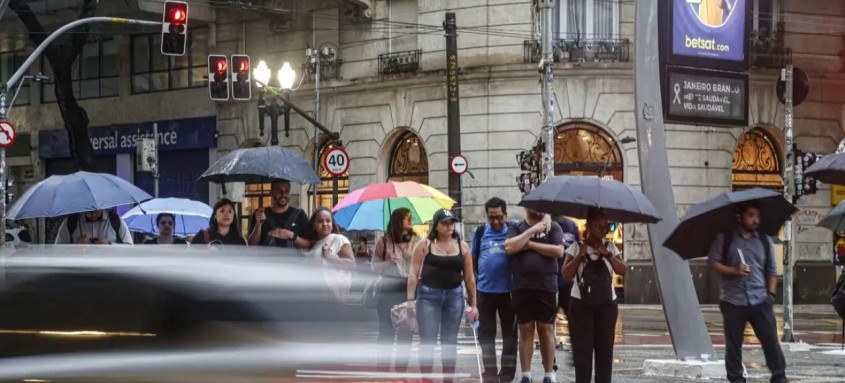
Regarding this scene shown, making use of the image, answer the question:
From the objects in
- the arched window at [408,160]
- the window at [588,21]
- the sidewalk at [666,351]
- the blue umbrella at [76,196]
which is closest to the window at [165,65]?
the arched window at [408,160]

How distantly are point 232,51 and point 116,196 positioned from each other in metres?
24.9

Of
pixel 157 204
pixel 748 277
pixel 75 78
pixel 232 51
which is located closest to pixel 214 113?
pixel 232 51

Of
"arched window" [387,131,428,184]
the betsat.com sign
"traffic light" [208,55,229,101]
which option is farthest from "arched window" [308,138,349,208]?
the betsat.com sign

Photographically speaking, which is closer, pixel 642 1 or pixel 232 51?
pixel 642 1

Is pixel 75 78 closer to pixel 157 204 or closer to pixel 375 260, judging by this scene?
pixel 157 204

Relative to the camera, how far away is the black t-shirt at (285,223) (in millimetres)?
13938

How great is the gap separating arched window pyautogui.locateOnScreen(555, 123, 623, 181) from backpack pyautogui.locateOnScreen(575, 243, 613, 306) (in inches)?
895

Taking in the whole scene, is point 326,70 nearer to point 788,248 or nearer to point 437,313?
point 788,248

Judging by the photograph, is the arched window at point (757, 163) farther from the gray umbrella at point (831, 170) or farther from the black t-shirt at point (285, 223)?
the black t-shirt at point (285, 223)

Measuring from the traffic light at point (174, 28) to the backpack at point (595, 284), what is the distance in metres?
17.1

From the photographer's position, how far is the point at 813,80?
116ft

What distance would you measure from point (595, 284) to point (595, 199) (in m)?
0.71

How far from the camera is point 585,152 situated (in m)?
34.2

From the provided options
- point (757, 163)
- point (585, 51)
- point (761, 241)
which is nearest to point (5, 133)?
point (585, 51)
